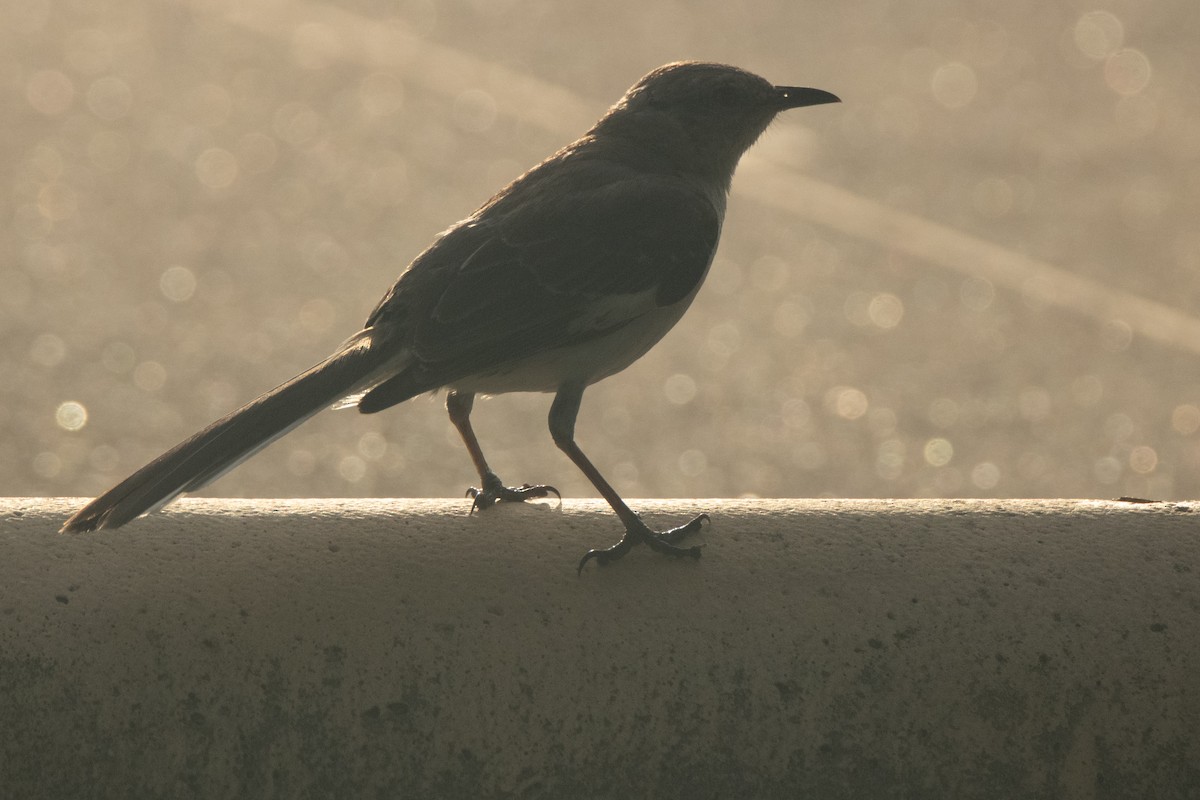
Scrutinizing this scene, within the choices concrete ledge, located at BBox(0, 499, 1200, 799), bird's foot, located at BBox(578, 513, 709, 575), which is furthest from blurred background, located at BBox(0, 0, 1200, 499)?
concrete ledge, located at BBox(0, 499, 1200, 799)

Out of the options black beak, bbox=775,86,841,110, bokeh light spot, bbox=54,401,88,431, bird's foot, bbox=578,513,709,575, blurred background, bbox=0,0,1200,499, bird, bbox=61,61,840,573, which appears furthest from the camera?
bokeh light spot, bbox=54,401,88,431

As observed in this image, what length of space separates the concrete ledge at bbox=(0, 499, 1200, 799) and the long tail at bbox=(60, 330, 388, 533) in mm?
125

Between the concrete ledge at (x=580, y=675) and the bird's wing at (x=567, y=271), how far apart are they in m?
0.84

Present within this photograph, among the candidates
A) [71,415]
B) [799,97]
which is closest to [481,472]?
[799,97]

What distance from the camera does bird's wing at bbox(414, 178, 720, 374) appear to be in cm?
452

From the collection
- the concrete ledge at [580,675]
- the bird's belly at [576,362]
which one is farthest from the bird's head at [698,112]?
the concrete ledge at [580,675]

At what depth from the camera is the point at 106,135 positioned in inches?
473

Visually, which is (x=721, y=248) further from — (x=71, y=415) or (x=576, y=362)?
(x=576, y=362)

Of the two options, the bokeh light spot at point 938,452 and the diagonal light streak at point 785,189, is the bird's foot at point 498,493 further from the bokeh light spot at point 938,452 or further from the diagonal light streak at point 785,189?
the diagonal light streak at point 785,189

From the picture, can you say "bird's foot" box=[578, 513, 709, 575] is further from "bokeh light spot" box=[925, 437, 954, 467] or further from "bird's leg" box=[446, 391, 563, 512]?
"bokeh light spot" box=[925, 437, 954, 467]

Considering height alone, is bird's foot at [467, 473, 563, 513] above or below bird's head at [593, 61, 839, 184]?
below

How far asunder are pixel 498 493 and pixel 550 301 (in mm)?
592

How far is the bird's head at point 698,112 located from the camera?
213 inches

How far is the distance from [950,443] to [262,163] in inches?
224
